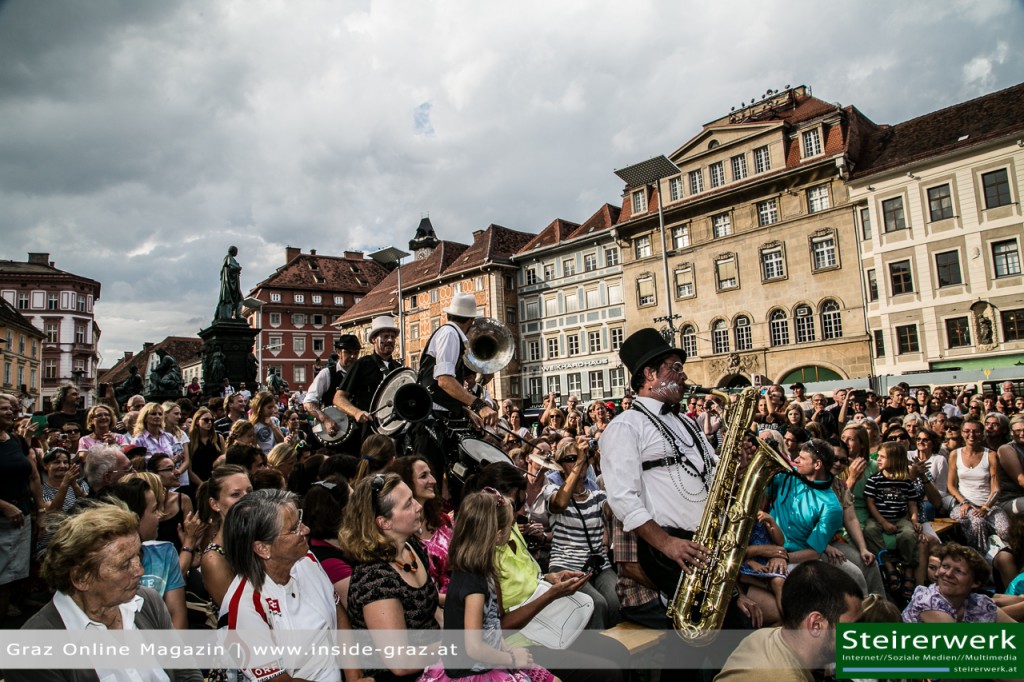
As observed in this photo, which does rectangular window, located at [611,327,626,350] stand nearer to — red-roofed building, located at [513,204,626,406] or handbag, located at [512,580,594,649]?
red-roofed building, located at [513,204,626,406]

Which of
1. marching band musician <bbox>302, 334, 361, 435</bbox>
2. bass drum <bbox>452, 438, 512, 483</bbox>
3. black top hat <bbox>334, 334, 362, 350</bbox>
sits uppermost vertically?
black top hat <bbox>334, 334, 362, 350</bbox>

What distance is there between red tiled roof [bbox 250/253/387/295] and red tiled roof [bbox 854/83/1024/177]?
5573 centimetres

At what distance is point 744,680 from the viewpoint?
2711mm

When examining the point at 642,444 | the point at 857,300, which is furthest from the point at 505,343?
the point at 857,300

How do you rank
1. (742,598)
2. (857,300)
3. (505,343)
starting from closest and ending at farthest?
1. (742,598)
2. (505,343)
3. (857,300)

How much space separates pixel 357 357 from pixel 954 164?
103 feet

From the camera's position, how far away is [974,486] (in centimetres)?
825

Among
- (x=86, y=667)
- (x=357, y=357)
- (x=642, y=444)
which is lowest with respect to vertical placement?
(x=86, y=667)

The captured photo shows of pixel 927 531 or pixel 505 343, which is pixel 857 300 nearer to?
pixel 927 531

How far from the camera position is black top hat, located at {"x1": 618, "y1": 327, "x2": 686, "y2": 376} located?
12.1 ft

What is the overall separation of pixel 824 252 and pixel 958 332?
22.9 feet

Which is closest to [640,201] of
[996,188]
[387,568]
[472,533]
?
[996,188]

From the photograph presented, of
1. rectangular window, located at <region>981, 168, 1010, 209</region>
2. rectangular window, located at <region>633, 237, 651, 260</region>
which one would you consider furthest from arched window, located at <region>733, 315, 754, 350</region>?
rectangular window, located at <region>981, 168, 1010, 209</region>

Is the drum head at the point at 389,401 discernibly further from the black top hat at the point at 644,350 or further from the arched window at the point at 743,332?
the arched window at the point at 743,332
